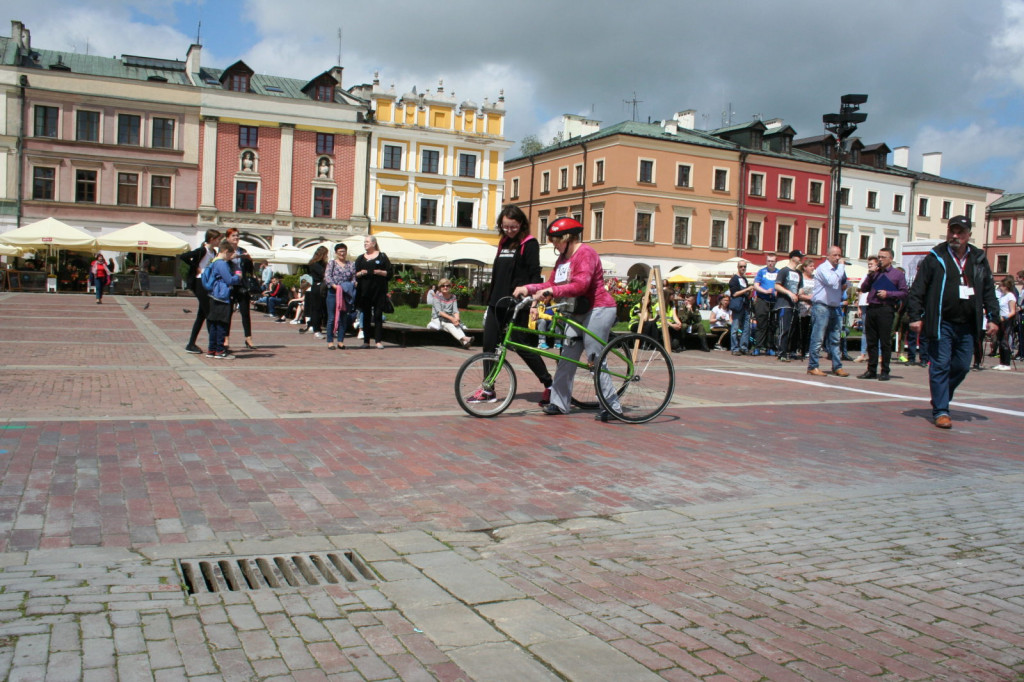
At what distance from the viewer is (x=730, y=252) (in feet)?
190

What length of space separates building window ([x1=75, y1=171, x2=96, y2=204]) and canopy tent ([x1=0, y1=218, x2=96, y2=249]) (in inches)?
556

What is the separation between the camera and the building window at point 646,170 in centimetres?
5544

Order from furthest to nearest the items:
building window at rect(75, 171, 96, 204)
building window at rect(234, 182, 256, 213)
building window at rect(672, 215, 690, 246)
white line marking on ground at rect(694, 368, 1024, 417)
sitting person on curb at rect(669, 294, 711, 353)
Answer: building window at rect(672, 215, 690, 246)
building window at rect(234, 182, 256, 213)
building window at rect(75, 171, 96, 204)
sitting person on curb at rect(669, 294, 711, 353)
white line marking on ground at rect(694, 368, 1024, 417)

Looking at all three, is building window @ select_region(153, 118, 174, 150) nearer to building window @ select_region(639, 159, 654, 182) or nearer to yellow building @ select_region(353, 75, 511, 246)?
yellow building @ select_region(353, 75, 511, 246)

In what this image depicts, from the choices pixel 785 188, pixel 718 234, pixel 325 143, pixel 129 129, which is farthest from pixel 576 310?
pixel 785 188

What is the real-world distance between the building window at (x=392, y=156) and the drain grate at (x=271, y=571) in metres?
53.9

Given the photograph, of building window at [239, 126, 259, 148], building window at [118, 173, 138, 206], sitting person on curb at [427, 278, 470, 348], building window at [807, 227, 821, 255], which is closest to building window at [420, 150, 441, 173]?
building window at [239, 126, 259, 148]

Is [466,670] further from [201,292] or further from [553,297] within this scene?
[201,292]

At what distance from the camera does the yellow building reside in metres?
55.5

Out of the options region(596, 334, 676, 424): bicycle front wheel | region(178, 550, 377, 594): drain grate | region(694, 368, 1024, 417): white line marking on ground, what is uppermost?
region(596, 334, 676, 424): bicycle front wheel

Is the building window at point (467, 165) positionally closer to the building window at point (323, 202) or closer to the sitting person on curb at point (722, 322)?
the building window at point (323, 202)

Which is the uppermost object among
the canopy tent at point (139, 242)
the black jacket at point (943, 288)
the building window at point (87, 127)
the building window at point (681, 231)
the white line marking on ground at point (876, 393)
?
the building window at point (87, 127)

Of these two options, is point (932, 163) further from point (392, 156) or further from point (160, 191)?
point (160, 191)

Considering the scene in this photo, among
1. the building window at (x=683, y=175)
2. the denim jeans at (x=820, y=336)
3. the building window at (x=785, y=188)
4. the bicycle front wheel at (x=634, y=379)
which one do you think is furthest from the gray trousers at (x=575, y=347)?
the building window at (x=785, y=188)
